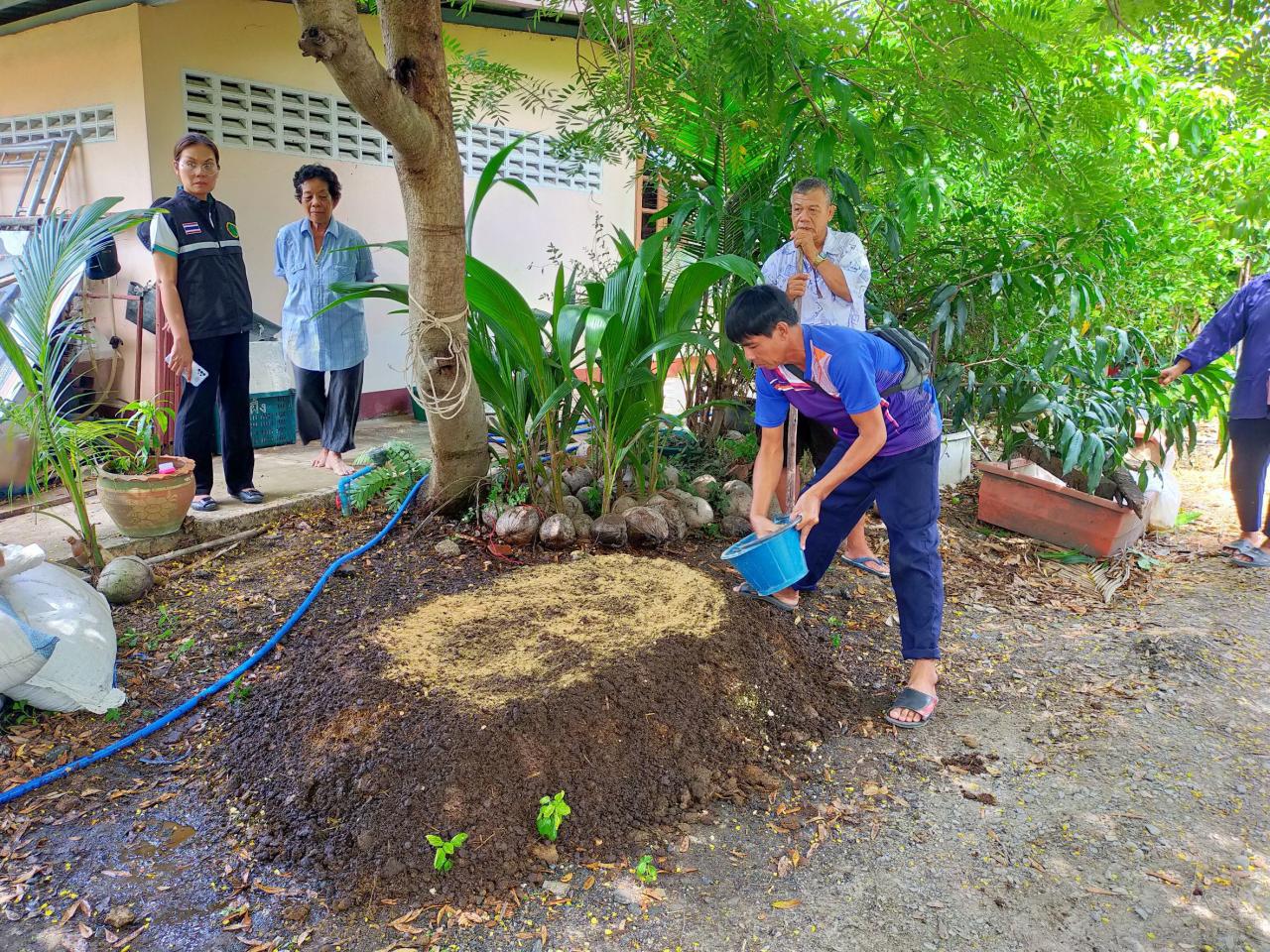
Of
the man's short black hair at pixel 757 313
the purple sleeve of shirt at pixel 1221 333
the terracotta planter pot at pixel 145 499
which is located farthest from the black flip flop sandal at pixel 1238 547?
the terracotta planter pot at pixel 145 499

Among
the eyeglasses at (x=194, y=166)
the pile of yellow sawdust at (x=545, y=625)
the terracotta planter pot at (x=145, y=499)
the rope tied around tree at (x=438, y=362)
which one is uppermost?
the eyeglasses at (x=194, y=166)

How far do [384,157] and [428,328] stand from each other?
2.95 meters

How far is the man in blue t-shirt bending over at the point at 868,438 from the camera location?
8.27ft

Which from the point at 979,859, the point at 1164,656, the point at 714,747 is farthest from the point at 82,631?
the point at 1164,656

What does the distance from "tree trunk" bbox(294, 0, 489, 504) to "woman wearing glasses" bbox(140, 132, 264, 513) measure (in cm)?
93

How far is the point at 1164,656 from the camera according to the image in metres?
3.22

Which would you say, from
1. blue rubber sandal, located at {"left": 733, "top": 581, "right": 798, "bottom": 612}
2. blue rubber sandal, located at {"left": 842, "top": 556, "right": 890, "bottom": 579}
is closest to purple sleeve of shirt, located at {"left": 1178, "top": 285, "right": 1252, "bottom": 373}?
blue rubber sandal, located at {"left": 842, "top": 556, "right": 890, "bottom": 579}

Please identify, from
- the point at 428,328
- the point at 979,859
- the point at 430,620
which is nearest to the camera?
the point at 979,859

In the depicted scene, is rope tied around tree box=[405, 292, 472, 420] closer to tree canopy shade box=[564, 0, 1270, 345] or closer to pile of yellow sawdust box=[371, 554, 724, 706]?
pile of yellow sawdust box=[371, 554, 724, 706]

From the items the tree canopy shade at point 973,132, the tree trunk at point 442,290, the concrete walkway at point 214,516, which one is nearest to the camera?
the tree canopy shade at point 973,132

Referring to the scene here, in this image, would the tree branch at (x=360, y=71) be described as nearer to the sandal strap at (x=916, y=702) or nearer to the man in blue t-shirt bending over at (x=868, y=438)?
the man in blue t-shirt bending over at (x=868, y=438)

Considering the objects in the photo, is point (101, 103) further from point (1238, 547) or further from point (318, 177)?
point (1238, 547)

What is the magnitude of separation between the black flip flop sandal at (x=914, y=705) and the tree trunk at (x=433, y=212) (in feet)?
6.31

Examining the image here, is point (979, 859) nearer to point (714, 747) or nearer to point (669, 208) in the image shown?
point (714, 747)
